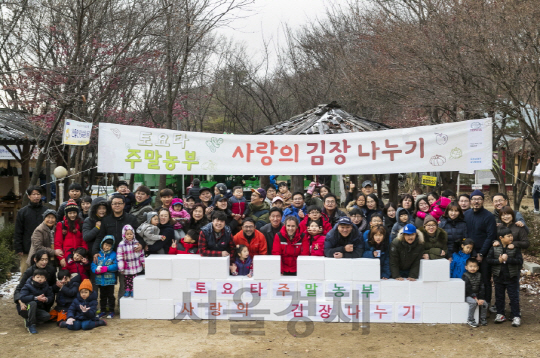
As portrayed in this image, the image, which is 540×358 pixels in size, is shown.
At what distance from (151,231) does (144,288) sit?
75 cm

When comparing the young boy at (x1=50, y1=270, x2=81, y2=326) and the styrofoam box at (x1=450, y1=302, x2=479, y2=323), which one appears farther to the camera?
the styrofoam box at (x1=450, y1=302, x2=479, y2=323)

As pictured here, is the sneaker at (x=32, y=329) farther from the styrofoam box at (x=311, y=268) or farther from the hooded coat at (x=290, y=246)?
the styrofoam box at (x=311, y=268)

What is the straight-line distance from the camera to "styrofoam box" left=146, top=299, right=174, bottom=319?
6.60 metres

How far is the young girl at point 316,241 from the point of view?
676 centimetres

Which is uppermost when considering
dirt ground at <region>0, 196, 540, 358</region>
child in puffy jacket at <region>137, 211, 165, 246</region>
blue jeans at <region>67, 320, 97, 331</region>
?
child in puffy jacket at <region>137, 211, 165, 246</region>

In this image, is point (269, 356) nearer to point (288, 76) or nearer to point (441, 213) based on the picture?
point (441, 213)

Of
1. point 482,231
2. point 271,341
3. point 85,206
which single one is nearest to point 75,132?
point 85,206

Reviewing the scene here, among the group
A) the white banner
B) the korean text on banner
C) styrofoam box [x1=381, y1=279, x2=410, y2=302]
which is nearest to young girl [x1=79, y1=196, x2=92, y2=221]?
the white banner

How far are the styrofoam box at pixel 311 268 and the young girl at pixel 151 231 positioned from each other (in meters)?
1.92

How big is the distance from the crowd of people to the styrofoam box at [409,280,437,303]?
136mm

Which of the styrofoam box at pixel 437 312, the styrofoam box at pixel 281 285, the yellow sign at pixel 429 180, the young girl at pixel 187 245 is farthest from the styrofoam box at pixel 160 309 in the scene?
the yellow sign at pixel 429 180

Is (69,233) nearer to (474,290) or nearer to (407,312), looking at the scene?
(407,312)

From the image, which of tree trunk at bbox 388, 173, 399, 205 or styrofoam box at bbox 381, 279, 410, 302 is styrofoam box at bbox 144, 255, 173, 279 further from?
tree trunk at bbox 388, 173, 399, 205

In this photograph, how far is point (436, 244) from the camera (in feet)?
21.6
